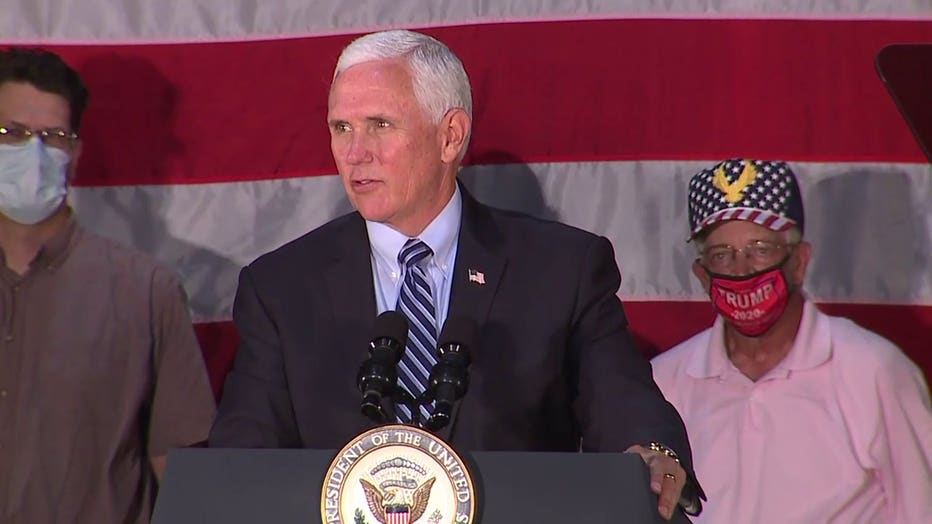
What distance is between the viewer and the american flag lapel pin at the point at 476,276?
262 cm

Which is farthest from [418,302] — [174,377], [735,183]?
[735,183]

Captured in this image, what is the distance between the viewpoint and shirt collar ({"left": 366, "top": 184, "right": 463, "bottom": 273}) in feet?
8.82

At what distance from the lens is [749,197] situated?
353cm

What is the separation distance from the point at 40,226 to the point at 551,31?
4.36 feet

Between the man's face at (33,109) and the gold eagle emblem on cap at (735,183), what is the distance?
1.49 metres

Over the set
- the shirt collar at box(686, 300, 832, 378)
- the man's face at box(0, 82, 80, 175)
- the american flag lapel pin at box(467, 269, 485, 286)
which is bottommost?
the shirt collar at box(686, 300, 832, 378)

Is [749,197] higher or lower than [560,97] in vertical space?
lower

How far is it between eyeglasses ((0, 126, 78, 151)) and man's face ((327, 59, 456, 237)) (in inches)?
43.6

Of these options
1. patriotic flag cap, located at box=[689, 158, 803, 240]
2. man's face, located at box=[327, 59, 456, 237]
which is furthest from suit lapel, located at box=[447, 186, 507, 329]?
patriotic flag cap, located at box=[689, 158, 803, 240]

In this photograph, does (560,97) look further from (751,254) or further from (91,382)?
(91,382)

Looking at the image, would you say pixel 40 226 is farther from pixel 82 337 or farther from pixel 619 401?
pixel 619 401

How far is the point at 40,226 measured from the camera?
3.52 m

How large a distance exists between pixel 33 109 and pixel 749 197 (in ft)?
5.44

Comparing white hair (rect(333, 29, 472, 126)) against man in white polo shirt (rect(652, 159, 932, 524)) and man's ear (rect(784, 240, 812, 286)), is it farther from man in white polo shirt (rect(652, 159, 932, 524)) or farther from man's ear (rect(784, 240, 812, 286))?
man's ear (rect(784, 240, 812, 286))
